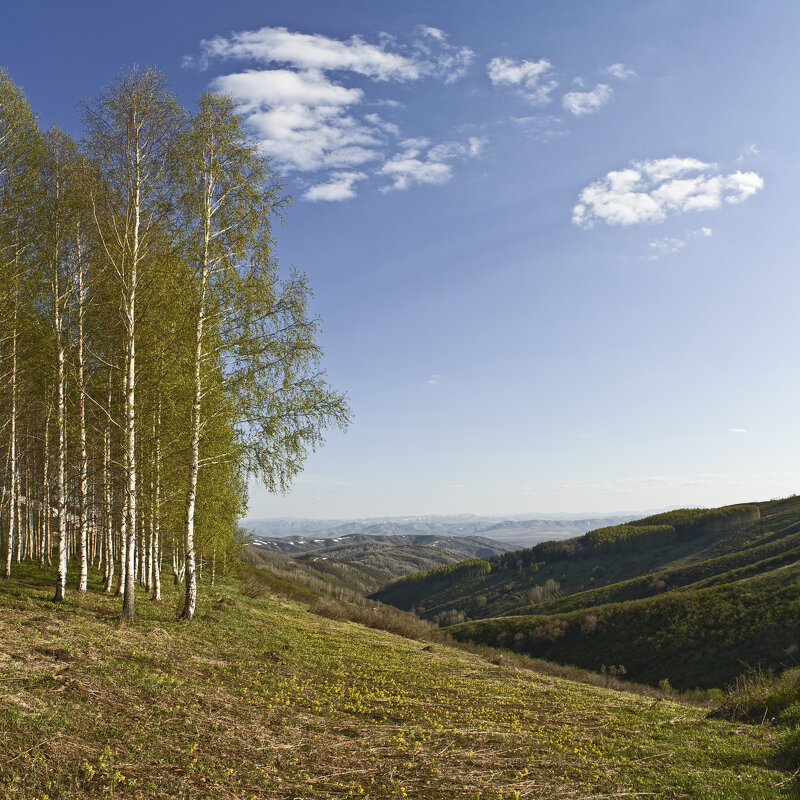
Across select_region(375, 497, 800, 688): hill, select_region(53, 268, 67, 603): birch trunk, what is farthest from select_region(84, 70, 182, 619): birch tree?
select_region(375, 497, 800, 688): hill

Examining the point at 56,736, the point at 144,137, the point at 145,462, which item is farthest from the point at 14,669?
the point at 144,137

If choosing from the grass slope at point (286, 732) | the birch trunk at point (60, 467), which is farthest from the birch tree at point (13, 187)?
the grass slope at point (286, 732)

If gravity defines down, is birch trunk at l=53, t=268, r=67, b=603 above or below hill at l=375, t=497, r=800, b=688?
above

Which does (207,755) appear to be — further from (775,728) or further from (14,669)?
(775,728)

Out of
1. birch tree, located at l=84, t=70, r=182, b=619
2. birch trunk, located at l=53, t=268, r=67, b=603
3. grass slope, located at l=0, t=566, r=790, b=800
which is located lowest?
grass slope, located at l=0, t=566, r=790, b=800

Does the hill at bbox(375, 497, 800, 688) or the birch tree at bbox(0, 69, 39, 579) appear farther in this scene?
the hill at bbox(375, 497, 800, 688)

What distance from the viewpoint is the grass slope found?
745 centimetres

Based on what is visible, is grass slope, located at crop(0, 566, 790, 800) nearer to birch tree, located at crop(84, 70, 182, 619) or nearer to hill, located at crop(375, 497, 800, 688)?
birch tree, located at crop(84, 70, 182, 619)

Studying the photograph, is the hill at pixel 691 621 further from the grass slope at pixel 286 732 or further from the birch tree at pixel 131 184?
the birch tree at pixel 131 184

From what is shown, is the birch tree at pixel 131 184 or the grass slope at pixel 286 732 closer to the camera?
the grass slope at pixel 286 732

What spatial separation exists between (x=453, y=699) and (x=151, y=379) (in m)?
16.0

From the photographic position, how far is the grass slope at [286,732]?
7.45 m

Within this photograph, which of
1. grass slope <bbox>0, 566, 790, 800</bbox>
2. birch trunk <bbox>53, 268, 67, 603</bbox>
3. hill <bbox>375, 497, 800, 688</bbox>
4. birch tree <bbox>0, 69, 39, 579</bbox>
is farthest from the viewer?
hill <bbox>375, 497, 800, 688</bbox>

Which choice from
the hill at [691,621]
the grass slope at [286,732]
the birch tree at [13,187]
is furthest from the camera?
the hill at [691,621]
